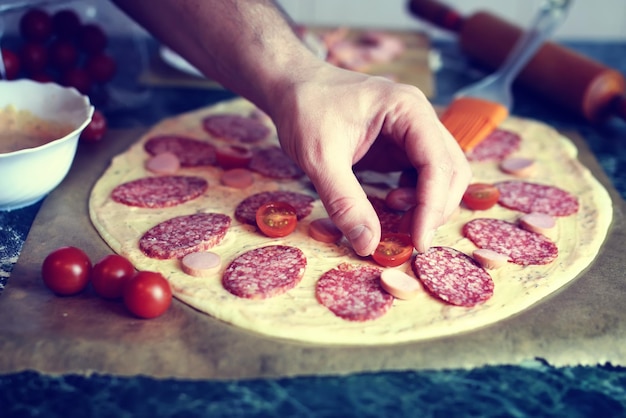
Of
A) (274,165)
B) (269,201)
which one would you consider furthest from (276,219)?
(274,165)

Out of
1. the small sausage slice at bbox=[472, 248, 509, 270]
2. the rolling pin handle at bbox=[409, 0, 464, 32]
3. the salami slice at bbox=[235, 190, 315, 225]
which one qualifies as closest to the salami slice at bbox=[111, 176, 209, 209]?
the salami slice at bbox=[235, 190, 315, 225]

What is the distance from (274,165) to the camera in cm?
187

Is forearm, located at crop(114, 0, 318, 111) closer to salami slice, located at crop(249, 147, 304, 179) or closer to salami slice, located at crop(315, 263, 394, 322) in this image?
salami slice, located at crop(249, 147, 304, 179)

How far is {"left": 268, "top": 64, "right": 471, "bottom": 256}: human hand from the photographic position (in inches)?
55.1

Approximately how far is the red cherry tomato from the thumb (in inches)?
42.8

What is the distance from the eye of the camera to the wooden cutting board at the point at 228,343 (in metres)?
1.22

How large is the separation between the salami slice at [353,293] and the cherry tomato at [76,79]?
1180 millimetres

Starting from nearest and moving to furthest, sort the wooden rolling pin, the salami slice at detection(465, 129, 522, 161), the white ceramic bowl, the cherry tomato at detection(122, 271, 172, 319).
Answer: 1. the cherry tomato at detection(122, 271, 172, 319)
2. the white ceramic bowl
3. the salami slice at detection(465, 129, 522, 161)
4. the wooden rolling pin

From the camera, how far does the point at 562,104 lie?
235 cm

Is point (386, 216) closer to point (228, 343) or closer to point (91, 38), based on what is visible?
point (228, 343)

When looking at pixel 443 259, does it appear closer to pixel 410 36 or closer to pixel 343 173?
pixel 343 173

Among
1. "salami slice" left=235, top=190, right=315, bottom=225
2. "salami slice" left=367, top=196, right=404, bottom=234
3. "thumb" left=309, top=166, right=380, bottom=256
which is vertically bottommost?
"salami slice" left=235, top=190, right=315, bottom=225

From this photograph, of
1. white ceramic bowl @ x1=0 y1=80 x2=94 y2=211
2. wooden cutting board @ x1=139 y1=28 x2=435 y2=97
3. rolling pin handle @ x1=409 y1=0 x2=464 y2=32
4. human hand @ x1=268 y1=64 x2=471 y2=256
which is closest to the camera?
human hand @ x1=268 y1=64 x2=471 y2=256

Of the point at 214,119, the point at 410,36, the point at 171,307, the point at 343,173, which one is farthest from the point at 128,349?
the point at 410,36
